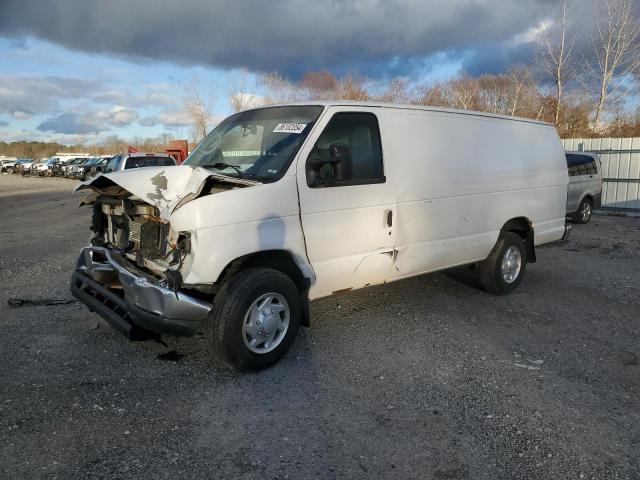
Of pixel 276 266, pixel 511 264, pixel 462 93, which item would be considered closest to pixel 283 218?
pixel 276 266

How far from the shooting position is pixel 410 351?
4547 mm

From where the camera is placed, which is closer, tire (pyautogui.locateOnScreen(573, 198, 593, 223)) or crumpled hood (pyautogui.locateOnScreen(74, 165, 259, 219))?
crumpled hood (pyautogui.locateOnScreen(74, 165, 259, 219))

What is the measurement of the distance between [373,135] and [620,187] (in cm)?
1354

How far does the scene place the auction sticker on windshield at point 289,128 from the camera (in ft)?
14.0

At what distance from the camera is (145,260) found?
159 inches

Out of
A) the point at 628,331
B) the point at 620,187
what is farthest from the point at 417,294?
the point at 620,187

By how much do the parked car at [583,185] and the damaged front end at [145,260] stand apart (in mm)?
11349

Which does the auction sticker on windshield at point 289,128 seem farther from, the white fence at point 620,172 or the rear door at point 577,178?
the white fence at point 620,172

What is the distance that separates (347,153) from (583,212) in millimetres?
11149

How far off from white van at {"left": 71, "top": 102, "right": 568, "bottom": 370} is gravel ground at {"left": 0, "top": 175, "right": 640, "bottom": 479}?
0.48m

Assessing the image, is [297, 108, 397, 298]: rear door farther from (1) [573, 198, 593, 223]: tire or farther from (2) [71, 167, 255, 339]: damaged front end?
(1) [573, 198, 593, 223]: tire

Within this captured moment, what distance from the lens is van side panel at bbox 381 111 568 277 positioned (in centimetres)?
486

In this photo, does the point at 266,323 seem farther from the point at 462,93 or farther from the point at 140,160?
the point at 462,93

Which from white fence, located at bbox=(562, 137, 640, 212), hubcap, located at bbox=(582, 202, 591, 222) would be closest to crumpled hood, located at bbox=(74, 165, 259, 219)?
hubcap, located at bbox=(582, 202, 591, 222)
